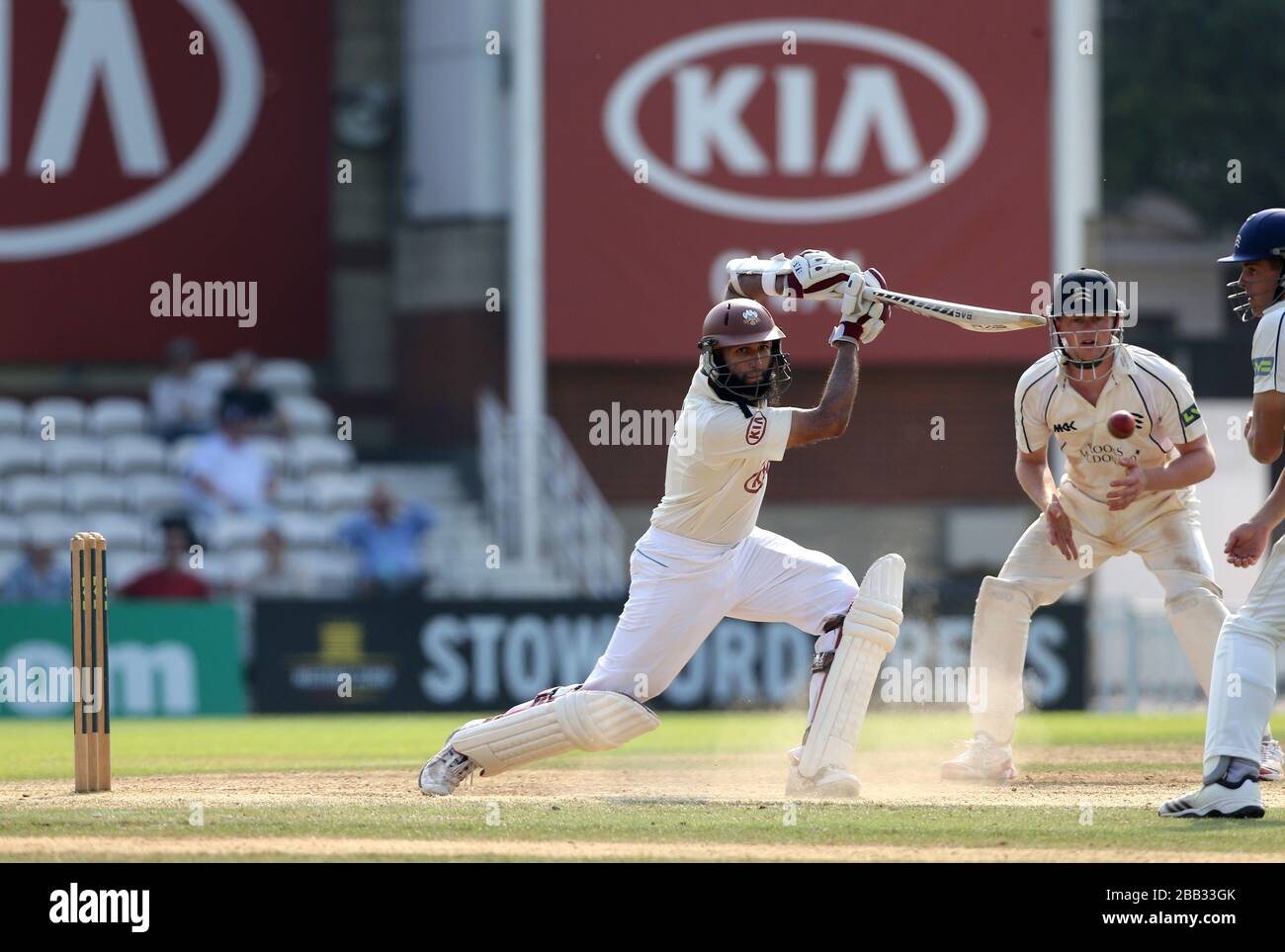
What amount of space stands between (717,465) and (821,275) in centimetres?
90

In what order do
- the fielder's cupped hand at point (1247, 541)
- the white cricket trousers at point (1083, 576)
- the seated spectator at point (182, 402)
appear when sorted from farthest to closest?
the seated spectator at point (182, 402)
the white cricket trousers at point (1083, 576)
the fielder's cupped hand at point (1247, 541)

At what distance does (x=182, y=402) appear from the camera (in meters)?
19.4

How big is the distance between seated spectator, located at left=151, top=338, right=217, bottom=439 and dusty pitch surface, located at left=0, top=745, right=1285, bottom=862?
9977mm

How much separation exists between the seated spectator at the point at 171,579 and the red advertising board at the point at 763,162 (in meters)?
3.87

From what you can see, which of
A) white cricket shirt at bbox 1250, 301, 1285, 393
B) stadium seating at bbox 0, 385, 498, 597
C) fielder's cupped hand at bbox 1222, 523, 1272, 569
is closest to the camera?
white cricket shirt at bbox 1250, 301, 1285, 393

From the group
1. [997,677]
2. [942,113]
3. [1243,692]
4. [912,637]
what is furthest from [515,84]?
[1243,692]

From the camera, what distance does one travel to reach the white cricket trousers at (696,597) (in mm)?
8031

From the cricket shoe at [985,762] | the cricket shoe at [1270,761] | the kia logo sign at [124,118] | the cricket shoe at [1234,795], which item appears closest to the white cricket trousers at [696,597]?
the cricket shoe at [985,762]

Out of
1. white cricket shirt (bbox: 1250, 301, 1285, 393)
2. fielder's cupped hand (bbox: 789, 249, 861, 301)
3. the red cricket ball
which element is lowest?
the red cricket ball

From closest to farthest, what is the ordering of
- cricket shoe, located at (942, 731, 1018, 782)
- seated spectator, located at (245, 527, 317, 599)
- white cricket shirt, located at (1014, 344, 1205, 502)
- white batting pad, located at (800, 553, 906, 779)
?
white batting pad, located at (800, 553, 906, 779) < white cricket shirt, located at (1014, 344, 1205, 502) < cricket shoe, located at (942, 731, 1018, 782) < seated spectator, located at (245, 527, 317, 599)

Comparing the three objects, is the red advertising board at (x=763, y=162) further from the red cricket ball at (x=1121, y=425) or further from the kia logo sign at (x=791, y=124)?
the red cricket ball at (x=1121, y=425)

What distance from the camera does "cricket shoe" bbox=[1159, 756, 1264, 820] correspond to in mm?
7176

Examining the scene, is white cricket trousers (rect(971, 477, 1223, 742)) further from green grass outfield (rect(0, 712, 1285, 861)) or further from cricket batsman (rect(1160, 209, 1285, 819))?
cricket batsman (rect(1160, 209, 1285, 819))

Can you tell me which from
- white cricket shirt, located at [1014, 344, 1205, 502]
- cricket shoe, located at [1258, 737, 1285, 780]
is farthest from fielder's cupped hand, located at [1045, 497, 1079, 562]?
cricket shoe, located at [1258, 737, 1285, 780]
